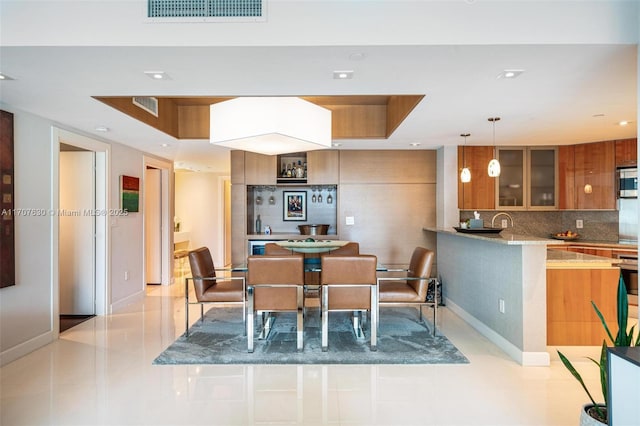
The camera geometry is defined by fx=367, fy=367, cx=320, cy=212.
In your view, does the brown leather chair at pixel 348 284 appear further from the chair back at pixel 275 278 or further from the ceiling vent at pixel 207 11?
the ceiling vent at pixel 207 11

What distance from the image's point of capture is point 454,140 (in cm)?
481

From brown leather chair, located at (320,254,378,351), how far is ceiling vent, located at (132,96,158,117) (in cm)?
249

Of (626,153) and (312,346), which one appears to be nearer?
(312,346)

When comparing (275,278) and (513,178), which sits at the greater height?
(513,178)

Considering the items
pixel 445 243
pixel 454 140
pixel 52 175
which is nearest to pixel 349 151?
pixel 454 140

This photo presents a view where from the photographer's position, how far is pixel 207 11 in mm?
2078

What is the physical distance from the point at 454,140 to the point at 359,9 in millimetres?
3125

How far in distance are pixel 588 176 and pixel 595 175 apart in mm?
79

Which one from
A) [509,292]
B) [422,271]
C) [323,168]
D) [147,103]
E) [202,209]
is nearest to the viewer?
[509,292]

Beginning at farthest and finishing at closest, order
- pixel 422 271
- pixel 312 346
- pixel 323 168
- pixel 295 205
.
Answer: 1. pixel 295 205
2. pixel 323 168
3. pixel 422 271
4. pixel 312 346

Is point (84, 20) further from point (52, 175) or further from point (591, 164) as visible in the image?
point (591, 164)

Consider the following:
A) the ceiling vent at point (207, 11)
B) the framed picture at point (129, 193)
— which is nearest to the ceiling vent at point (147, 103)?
the framed picture at point (129, 193)

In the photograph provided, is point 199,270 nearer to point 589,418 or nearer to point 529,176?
point 589,418

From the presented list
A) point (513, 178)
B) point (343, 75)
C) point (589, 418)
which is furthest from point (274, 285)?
point (513, 178)
